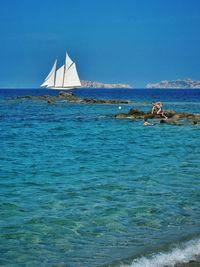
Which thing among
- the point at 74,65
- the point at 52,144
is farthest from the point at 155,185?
the point at 74,65

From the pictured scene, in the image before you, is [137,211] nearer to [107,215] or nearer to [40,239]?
[107,215]

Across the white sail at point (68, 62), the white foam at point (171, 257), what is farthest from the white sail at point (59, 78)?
the white foam at point (171, 257)

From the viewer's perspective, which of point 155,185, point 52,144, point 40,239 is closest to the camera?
point 40,239

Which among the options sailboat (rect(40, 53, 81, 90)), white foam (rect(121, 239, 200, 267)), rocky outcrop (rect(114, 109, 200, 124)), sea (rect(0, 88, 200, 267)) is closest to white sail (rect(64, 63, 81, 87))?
sailboat (rect(40, 53, 81, 90))

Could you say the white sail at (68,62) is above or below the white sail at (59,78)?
above

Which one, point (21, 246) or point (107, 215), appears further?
point (107, 215)

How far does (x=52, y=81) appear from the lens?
16200 cm

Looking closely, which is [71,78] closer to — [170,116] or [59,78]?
[59,78]

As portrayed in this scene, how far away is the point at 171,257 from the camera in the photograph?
9.27 m

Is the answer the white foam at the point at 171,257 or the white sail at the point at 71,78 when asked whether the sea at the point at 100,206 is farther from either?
the white sail at the point at 71,78

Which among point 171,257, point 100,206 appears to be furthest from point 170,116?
point 171,257

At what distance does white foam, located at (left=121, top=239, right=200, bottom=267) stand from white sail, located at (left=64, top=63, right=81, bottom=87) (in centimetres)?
13997

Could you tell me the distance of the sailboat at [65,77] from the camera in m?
150

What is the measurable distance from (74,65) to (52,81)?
55.6ft
